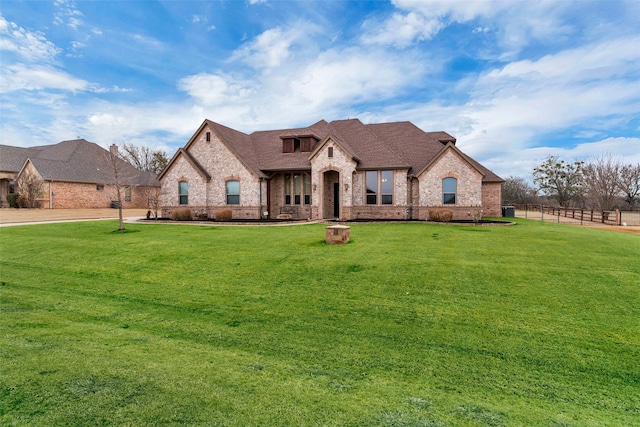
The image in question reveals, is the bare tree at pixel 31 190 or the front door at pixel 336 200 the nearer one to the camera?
the front door at pixel 336 200

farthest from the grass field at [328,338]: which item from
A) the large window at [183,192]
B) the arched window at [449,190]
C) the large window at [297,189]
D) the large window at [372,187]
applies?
the large window at [183,192]

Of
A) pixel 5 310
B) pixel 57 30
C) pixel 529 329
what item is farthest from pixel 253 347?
pixel 57 30

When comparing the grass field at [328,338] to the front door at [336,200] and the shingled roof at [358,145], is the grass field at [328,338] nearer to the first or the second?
the shingled roof at [358,145]

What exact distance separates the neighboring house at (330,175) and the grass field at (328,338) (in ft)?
39.0

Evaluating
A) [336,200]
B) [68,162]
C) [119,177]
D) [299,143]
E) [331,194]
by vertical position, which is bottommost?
[336,200]

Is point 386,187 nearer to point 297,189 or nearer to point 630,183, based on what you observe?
point 297,189

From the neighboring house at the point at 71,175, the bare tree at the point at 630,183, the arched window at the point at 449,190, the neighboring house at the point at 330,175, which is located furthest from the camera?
the bare tree at the point at 630,183

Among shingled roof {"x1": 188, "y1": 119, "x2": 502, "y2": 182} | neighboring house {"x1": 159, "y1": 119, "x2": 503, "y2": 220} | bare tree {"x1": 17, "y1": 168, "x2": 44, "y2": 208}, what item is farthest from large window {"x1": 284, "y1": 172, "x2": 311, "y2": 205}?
bare tree {"x1": 17, "y1": 168, "x2": 44, "y2": 208}

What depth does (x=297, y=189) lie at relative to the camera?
25797 mm

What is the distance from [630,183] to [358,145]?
42314 millimetres

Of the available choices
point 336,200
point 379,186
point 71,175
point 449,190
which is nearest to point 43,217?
point 71,175

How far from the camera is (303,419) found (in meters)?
3.63

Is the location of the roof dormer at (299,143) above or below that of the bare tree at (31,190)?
above

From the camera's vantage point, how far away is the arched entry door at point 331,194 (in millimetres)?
24655
